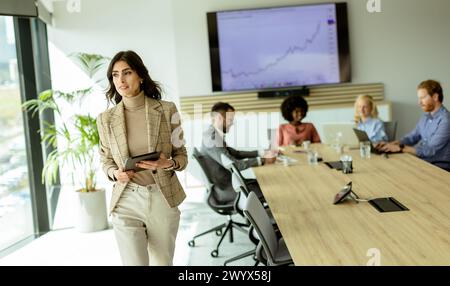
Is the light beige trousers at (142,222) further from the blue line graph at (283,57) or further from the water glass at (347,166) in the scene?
the blue line graph at (283,57)

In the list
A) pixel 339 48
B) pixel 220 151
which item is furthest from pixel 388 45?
pixel 339 48

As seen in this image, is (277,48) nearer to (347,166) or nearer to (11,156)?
(347,166)

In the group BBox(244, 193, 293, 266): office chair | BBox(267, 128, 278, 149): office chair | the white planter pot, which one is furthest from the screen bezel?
the white planter pot

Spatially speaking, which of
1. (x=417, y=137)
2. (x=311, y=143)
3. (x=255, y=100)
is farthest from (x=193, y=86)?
(x=417, y=137)

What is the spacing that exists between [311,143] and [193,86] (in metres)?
1.50

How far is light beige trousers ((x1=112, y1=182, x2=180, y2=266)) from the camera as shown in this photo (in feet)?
8.98

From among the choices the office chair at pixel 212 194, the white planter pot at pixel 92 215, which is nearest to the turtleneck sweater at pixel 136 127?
the white planter pot at pixel 92 215

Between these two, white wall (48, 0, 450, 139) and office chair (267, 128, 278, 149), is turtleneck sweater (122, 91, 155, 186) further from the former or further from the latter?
office chair (267, 128, 278, 149)

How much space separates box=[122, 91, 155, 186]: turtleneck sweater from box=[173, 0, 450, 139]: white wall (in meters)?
0.45

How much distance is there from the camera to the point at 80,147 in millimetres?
4652

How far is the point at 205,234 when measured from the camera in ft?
16.6

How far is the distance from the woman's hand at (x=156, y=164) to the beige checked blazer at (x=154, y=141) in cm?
11

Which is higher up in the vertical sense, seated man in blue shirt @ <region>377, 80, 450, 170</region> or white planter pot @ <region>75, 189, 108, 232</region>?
seated man in blue shirt @ <region>377, 80, 450, 170</region>
